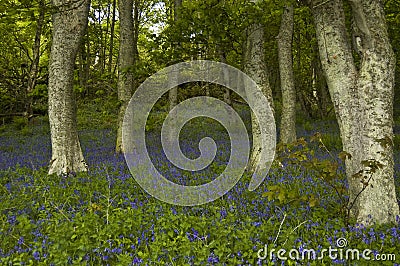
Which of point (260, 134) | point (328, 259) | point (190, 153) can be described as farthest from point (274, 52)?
point (328, 259)

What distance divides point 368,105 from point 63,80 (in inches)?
246

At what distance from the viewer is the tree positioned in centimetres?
507

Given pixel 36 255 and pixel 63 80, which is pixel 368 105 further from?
pixel 63 80

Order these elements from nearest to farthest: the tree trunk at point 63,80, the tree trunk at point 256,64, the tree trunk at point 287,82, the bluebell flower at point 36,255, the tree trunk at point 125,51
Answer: the bluebell flower at point 36,255 → the tree trunk at point 256,64 → the tree trunk at point 63,80 → the tree trunk at point 287,82 → the tree trunk at point 125,51

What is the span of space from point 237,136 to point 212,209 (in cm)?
896

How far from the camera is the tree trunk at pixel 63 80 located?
884 cm

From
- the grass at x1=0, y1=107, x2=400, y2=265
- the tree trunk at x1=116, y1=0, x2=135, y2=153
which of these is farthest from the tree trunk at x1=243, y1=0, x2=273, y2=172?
the tree trunk at x1=116, y1=0, x2=135, y2=153

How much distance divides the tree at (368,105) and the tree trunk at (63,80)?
5.47 m

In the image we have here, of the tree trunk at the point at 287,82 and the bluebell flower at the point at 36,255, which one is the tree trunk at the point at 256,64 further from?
the bluebell flower at the point at 36,255

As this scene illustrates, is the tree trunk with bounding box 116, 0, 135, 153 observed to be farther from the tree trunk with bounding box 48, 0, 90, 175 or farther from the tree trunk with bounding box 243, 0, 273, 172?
the tree trunk with bounding box 243, 0, 273, 172

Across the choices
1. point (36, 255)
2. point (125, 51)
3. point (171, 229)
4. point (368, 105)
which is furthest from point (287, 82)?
point (36, 255)

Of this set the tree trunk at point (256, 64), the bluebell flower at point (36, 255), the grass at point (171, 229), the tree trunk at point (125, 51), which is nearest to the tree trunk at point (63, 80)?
the grass at point (171, 229)

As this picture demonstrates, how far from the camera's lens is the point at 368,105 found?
5121 millimetres

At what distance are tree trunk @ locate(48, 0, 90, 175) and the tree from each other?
547 centimetres
